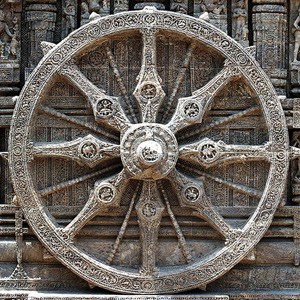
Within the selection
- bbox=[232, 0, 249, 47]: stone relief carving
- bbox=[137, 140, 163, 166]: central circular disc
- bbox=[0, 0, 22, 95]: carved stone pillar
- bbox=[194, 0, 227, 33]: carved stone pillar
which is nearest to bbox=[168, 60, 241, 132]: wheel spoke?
bbox=[137, 140, 163, 166]: central circular disc

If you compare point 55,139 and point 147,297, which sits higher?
point 55,139

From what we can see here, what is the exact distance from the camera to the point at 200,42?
25.0ft

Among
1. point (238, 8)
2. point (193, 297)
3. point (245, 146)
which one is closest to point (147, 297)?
point (193, 297)

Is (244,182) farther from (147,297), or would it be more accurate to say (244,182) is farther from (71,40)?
(71,40)

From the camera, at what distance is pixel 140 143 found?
7.49 m

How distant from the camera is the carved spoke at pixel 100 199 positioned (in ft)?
24.8

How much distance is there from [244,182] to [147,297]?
60.7 inches

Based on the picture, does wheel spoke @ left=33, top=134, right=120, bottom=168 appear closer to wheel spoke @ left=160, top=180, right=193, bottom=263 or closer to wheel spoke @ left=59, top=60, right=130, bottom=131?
wheel spoke @ left=59, top=60, right=130, bottom=131

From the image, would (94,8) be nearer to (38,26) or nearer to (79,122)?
(38,26)

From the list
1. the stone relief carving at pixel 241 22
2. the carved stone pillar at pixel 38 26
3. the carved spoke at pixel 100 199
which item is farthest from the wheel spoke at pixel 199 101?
the carved stone pillar at pixel 38 26

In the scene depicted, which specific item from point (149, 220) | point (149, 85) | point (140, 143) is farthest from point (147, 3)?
point (149, 220)

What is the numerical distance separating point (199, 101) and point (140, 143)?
0.73 meters

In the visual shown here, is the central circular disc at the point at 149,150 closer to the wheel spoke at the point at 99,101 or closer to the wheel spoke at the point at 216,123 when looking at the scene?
the wheel spoke at the point at 99,101

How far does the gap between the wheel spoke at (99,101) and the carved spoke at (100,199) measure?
523mm
